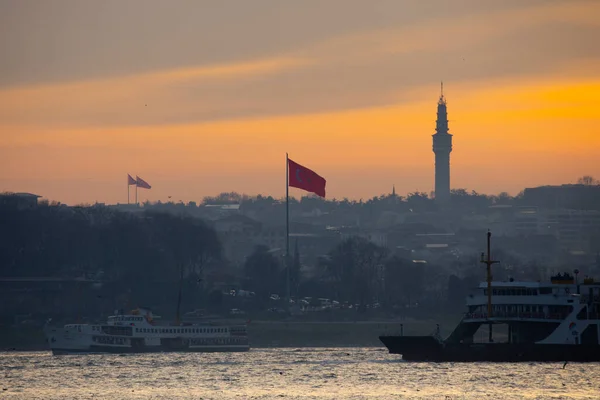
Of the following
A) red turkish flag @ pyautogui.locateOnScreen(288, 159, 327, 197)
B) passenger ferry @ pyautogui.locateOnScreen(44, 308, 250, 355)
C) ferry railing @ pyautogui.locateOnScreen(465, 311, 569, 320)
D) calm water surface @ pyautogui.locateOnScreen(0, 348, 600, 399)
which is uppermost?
red turkish flag @ pyautogui.locateOnScreen(288, 159, 327, 197)

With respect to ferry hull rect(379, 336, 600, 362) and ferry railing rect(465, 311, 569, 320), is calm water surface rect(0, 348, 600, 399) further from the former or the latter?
ferry railing rect(465, 311, 569, 320)

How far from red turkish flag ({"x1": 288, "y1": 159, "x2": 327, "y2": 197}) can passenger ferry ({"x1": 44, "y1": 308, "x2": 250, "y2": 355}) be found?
20119mm

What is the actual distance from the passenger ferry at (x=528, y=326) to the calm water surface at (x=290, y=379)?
123cm

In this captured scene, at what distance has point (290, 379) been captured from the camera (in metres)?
113

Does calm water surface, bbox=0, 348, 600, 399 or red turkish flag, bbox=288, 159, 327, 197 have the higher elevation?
red turkish flag, bbox=288, 159, 327, 197

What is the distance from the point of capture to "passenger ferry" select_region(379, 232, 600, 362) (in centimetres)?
12131

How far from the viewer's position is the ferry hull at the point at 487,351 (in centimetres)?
12119

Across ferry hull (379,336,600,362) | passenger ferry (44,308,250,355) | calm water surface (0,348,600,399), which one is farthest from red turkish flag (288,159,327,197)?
ferry hull (379,336,600,362)

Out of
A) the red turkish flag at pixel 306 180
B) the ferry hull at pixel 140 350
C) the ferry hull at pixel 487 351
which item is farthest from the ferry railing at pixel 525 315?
the red turkish flag at pixel 306 180

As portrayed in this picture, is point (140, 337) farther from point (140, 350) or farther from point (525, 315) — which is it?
point (525, 315)

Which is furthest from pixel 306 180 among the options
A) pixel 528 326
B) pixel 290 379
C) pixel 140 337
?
pixel 290 379

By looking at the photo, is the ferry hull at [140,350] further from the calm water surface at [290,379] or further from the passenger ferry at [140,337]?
the calm water surface at [290,379]

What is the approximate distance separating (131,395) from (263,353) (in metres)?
44.4

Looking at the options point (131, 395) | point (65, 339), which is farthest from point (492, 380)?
point (65, 339)
